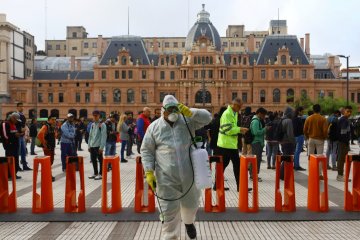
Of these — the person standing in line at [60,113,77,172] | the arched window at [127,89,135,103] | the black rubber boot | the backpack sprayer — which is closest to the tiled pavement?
the black rubber boot

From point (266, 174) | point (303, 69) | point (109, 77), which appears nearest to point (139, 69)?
point (109, 77)

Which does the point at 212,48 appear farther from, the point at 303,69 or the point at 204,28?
the point at 303,69

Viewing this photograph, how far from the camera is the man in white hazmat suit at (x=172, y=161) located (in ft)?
23.6

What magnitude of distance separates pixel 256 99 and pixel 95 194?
81.2 m

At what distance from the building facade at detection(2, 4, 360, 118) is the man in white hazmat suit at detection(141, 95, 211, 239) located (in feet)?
268

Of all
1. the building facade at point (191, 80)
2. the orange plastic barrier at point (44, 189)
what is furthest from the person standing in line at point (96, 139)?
the building facade at point (191, 80)

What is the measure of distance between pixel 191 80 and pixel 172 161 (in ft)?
274

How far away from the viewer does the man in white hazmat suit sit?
283 inches

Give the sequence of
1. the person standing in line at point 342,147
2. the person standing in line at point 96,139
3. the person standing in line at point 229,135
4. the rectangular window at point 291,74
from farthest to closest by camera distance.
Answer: the rectangular window at point 291,74 < the person standing in line at point 96,139 < the person standing in line at point 342,147 < the person standing in line at point 229,135

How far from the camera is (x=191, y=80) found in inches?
3563

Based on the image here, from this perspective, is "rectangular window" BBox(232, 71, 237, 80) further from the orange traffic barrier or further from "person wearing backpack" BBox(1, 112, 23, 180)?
the orange traffic barrier

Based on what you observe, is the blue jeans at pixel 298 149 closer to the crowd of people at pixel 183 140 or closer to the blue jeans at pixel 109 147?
the crowd of people at pixel 183 140

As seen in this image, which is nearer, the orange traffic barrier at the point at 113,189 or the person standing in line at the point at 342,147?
the orange traffic barrier at the point at 113,189

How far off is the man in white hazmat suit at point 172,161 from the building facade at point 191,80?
268 ft
